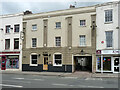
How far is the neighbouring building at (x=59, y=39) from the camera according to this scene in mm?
20047

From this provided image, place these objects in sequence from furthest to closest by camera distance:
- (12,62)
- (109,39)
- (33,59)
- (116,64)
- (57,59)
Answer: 1. (12,62)
2. (33,59)
3. (57,59)
4. (109,39)
5. (116,64)

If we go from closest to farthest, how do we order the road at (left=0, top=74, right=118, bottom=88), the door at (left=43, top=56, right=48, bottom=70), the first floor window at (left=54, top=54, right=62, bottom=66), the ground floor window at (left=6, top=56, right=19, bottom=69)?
the road at (left=0, top=74, right=118, bottom=88) → the first floor window at (left=54, top=54, right=62, bottom=66) → the door at (left=43, top=56, right=48, bottom=70) → the ground floor window at (left=6, top=56, right=19, bottom=69)

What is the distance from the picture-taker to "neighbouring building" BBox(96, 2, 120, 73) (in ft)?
61.5

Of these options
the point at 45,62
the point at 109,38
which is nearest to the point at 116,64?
the point at 109,38

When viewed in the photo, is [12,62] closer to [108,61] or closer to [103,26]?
[108,61]

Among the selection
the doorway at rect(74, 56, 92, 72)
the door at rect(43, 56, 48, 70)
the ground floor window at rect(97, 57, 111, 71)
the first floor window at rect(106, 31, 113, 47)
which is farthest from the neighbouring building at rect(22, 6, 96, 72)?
the first floor window at rect(106, 31, 113, 47)

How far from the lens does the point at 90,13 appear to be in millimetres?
20062

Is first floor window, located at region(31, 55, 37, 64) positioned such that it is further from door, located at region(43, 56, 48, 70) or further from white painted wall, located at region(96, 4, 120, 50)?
white painted wall, located at region(96, 4, 120, 50)

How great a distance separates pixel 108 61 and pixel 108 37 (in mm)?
3181

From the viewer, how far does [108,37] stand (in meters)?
19.2

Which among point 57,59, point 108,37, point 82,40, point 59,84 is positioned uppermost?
point 108,37

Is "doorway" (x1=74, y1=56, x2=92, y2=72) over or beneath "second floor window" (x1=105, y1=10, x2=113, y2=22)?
beneath

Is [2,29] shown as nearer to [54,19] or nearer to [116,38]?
[54,19]

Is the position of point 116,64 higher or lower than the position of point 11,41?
lower
